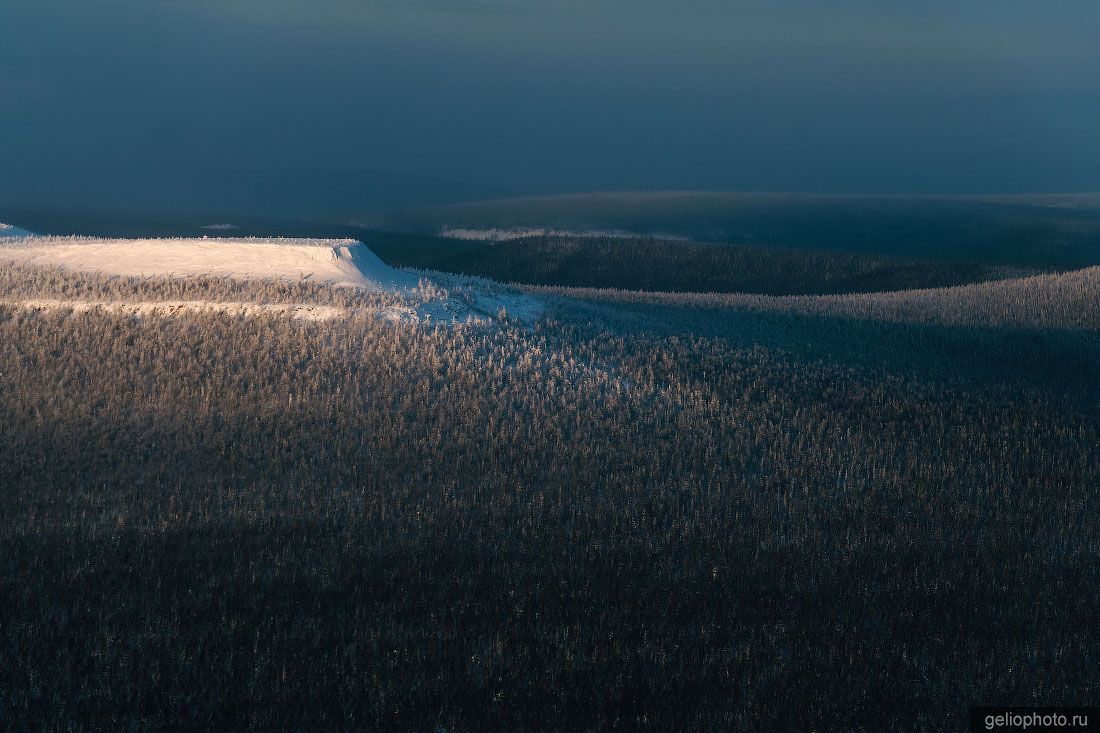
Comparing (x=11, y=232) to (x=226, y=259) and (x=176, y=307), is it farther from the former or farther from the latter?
(x=176, y=307)

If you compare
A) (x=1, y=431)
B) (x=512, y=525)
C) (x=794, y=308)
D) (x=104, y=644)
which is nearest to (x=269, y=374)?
(x=1, y=431)

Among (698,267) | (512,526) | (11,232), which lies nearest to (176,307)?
(512,526)

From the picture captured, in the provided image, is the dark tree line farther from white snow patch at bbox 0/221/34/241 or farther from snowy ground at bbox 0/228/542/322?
snowy ground at bbox 0/228/542/322

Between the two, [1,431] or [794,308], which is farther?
[794,308]

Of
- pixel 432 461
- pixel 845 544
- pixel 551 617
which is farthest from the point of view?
pixel 432 461

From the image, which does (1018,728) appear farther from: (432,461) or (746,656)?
(432,461)

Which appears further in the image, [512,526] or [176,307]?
[176,307]

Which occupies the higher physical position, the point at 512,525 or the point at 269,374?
the point at 269,374

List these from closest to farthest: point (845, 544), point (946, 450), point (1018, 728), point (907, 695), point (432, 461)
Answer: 1. point (1018, 728)
2. point (907, 695)
3. point (845, 544)
4. point (432, 461)
5. point (946, 450)
